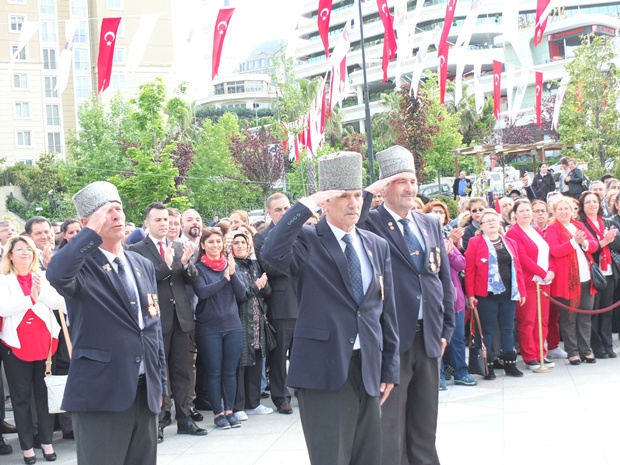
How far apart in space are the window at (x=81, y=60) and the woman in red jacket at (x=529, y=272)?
84.1m

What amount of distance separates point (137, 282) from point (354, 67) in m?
84.4

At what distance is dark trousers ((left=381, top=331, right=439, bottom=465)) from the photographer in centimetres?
554

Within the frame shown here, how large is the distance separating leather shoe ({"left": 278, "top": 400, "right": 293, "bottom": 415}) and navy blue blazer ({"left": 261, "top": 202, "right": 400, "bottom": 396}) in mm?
4281

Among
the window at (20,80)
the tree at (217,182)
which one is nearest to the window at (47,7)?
the window at (20,80)

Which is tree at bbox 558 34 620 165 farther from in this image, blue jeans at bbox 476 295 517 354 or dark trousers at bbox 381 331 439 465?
dark trousers at bbox 381 331 439 465

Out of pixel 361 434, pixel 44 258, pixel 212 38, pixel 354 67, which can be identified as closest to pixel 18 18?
pixel 354 67

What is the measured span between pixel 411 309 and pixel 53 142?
272ft

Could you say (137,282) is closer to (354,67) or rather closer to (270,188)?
(270,188)

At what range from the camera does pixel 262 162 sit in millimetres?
52000

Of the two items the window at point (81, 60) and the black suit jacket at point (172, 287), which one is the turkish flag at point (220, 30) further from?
the window at point (81, 60)

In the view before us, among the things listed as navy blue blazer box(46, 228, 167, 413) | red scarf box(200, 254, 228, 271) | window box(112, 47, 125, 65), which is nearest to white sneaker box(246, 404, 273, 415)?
red scarf box(200, 254, 228, 271)

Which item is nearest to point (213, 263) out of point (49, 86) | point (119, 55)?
point (119, 55)

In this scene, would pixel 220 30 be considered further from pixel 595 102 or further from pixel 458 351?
pixel 595 102

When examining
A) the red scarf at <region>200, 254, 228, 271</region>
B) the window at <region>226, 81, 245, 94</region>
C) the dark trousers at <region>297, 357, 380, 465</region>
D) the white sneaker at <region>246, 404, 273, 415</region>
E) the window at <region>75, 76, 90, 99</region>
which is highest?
the window at <region>226, 81, 245, 94</region>
